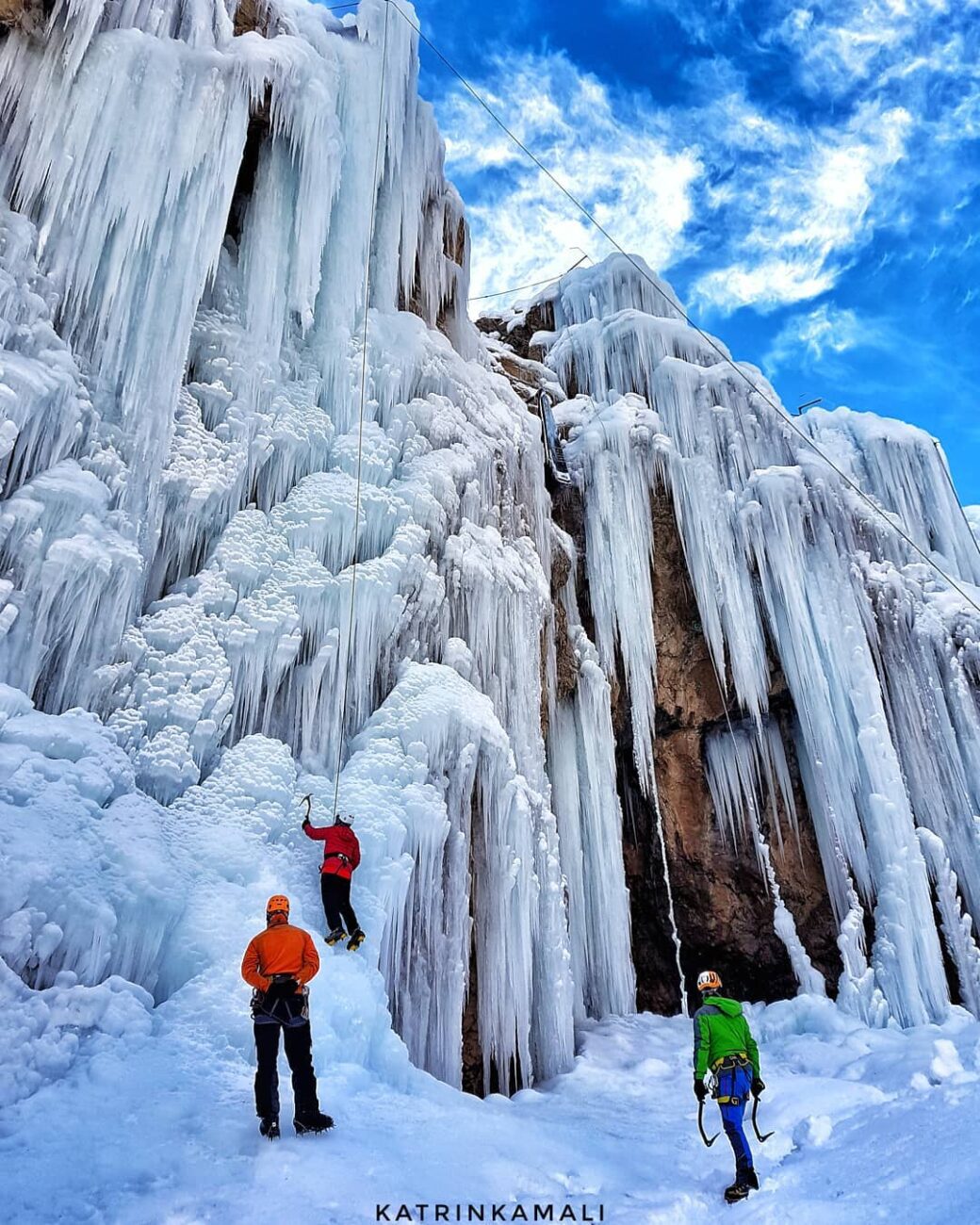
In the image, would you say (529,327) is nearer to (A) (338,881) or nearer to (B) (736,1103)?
(A) (338,881)

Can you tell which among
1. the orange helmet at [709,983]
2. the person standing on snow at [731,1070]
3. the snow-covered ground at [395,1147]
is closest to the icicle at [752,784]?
the snow-covered ground at [395,1147]

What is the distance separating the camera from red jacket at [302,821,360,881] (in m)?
4.70

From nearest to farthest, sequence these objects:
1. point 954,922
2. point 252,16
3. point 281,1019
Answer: point 281,1019 → point 252,16 → point 954,922

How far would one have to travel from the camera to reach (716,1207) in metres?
3.17

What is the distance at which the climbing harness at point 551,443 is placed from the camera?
10.2 m

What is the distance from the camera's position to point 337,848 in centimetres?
472

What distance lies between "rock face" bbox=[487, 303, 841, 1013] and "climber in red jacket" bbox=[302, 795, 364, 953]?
4690 mm

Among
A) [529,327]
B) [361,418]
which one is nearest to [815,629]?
[361,418]

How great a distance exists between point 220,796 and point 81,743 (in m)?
0.87

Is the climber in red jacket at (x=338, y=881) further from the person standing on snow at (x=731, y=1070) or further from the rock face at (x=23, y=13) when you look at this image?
the rock face at (x=23, y=13)

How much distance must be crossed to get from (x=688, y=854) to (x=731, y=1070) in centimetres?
699

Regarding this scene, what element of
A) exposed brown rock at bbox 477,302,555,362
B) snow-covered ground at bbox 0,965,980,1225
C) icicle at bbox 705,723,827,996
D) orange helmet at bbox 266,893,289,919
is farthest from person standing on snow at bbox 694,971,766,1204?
exposed brown rock at bbox 477,302,555,362

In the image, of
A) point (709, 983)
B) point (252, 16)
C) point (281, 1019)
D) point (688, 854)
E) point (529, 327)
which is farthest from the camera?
point (529, 327)

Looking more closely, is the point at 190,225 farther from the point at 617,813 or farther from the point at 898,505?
the point at 898,505
